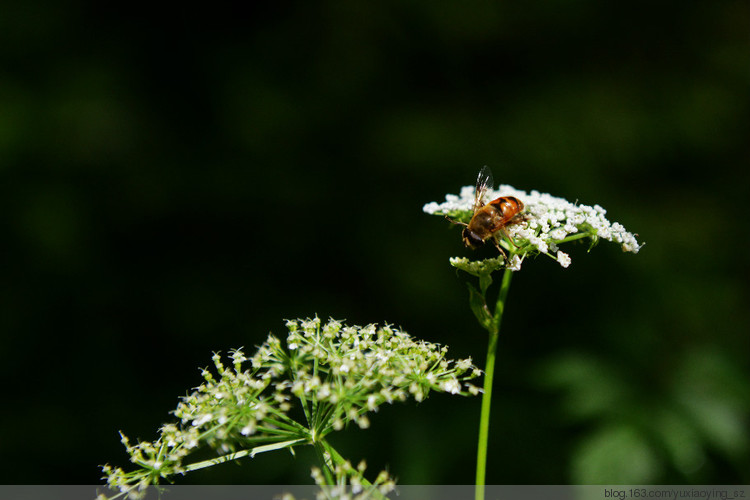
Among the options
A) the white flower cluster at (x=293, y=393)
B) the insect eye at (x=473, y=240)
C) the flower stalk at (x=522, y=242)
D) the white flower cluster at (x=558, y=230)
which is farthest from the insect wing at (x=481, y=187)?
the white flower cluster at (x=293, y=393)

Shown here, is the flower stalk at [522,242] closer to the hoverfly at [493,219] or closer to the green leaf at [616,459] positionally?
the hoverfly at [493,219]

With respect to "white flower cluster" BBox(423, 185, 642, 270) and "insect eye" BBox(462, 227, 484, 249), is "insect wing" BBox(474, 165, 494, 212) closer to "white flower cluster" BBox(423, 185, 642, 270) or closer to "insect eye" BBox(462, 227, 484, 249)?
"insect eye" BBox(462, 227, 484, 249)

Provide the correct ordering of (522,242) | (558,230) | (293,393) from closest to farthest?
(293,393) < (558,230) < (522,242)

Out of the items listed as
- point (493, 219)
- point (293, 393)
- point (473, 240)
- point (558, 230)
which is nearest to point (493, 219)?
point (493, 219)

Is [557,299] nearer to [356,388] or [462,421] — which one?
[462,421]

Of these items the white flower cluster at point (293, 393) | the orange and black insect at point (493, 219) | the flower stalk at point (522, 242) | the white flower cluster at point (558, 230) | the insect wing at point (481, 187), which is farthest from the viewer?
the insect wing at point (481, 187)

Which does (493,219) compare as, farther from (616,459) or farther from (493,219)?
(616,459)

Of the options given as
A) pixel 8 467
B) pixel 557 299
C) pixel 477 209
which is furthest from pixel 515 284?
pixel 8 467
